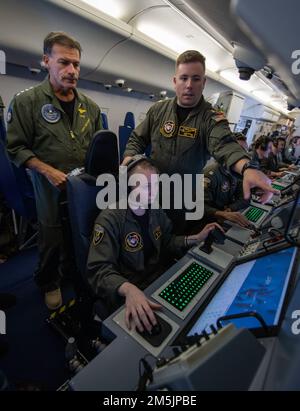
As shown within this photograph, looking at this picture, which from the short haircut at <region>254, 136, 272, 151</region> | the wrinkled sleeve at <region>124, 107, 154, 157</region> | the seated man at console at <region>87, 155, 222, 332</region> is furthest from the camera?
the short haircut at <region>254, 136, 272, 151</region>

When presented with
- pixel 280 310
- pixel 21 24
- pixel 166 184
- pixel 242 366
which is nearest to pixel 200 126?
pixel 166 184

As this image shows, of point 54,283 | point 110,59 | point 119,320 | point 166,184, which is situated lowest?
point 54,283

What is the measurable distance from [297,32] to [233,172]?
72 centimetres

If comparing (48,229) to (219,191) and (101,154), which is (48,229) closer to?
(101,154)

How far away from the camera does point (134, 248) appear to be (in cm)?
125

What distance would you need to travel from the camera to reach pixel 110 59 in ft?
9.80

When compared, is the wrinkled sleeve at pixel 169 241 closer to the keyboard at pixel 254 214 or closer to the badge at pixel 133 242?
the badge at pixel 133 242

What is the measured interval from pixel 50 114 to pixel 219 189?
1693 millimetres

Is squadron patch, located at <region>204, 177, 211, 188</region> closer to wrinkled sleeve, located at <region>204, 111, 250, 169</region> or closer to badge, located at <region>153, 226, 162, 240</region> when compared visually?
wrinkled sleeve, located at <region>204, 111, 250, 169</region>

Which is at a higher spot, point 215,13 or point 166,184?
point 215,13

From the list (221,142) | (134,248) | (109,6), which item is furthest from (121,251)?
(109,6)

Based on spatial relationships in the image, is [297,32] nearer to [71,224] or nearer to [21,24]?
[71,224]

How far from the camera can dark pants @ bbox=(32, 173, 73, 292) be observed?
1674 mm

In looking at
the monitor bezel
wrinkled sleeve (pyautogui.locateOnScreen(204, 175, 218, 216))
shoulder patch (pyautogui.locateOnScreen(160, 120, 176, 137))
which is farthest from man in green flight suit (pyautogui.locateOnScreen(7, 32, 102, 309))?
wrinkled sleeve (pyautogui.locateOnScreen(204, 175, 218, 216))
